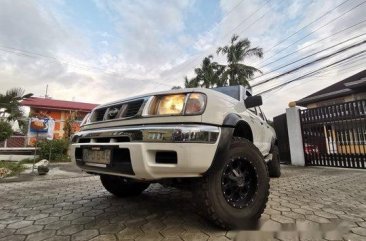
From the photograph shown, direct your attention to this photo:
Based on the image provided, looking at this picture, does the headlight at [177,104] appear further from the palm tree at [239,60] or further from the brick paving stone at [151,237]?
the palm tree at [239,60]

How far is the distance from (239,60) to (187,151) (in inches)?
893

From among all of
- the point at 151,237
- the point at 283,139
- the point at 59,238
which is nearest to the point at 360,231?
the point at 151,237

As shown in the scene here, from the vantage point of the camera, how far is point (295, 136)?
866 cm

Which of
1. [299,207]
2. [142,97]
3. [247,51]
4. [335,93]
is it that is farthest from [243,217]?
[247,51]

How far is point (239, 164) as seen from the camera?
2420 mm

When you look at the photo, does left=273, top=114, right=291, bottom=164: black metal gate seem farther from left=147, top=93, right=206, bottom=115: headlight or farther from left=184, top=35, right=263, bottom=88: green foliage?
left=184, top=35, right=263, bottom=88: green foliage

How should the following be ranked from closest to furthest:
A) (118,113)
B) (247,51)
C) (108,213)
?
1. (118,113)
2. (108,213)
3. (247,51)

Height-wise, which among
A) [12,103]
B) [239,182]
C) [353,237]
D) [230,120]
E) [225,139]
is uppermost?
[12,103]

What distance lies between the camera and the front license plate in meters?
2.23

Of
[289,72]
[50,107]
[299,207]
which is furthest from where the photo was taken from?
[50,107]

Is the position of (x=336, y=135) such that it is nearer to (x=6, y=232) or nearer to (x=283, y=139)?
(x=283, y=139)

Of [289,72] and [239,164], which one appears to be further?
[289,72]

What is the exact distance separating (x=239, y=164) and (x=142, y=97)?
1.14 m

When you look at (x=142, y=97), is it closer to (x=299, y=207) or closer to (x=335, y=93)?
(x=299, y=207)
